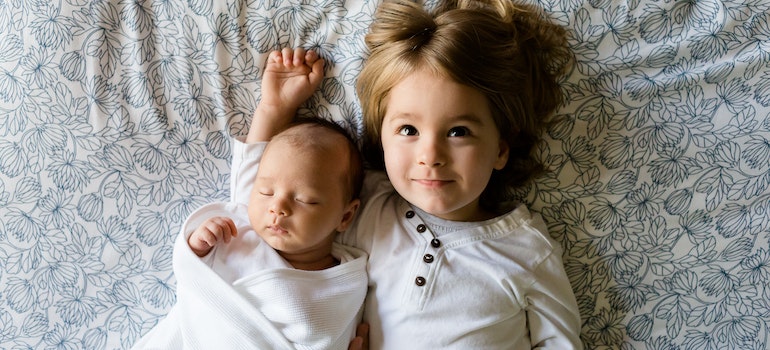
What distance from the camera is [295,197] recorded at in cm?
110

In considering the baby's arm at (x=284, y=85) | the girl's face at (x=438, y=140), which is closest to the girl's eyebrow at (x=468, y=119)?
the girl's face at (x=438, y=140)

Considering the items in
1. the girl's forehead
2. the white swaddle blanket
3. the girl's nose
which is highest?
the girl's forehead

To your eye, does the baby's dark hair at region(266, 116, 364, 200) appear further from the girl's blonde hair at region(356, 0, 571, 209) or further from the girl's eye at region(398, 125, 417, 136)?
Result: the girl's eye at region(398, 125, 417, 136)

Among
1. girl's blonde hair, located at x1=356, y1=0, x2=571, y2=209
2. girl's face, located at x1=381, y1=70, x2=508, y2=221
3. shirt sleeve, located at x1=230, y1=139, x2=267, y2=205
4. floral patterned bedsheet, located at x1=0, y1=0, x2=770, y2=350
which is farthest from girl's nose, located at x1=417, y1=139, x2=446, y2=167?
shirt sleeve, located at x1=230, y1=139, x2=267, y2=205

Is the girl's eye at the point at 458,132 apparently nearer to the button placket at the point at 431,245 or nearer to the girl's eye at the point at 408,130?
the girl's eye at the point at 408,130

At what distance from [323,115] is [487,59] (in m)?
0.37

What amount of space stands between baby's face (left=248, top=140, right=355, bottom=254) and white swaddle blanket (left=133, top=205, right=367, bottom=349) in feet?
0.21

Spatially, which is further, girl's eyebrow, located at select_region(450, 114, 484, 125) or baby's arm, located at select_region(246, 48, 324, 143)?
baby's arm, located at select_region(246, 48, 324, 143)

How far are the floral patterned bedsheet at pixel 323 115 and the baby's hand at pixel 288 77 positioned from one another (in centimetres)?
3

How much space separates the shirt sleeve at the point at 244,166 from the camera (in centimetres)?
119

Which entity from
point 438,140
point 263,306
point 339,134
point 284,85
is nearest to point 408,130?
point 438,140

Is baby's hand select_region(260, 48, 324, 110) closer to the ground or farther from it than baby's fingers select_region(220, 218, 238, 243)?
farther from it

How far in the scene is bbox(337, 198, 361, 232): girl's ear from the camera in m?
1.18

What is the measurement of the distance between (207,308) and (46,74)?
0.58 meters
